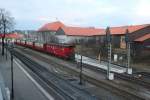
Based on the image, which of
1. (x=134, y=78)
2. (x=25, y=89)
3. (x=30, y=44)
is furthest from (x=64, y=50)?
(x=30, y=44)

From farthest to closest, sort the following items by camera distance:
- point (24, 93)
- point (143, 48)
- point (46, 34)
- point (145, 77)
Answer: point (46, 34) → point (143, 48) → point (145, 77) → point (24, 93)

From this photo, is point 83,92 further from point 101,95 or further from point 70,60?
point 70,60

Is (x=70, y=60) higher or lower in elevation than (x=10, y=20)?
lower

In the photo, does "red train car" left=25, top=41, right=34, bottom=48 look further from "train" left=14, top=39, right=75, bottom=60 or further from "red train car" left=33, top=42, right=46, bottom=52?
"train" left=14, top=39, right=75, bottom=60

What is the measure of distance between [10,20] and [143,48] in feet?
123

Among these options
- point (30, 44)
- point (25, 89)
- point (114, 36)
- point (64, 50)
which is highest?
point (114, 36)

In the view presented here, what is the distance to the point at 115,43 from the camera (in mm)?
59719

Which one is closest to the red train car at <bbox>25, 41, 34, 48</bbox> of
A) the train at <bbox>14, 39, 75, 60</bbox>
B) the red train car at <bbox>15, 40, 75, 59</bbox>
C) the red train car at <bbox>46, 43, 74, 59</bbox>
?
the train at <bbox>14, 39, 75, 60</bbox>

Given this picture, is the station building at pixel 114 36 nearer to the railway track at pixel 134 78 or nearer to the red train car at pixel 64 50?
the red train car at pixel 64 50

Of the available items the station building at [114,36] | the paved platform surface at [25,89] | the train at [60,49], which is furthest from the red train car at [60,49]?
the paved platform surface at [25,89]

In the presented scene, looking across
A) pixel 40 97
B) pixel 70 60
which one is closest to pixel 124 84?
pixel 40 97

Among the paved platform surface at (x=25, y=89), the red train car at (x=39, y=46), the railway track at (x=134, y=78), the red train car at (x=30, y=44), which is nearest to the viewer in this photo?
the paved platform surface at (x=25, y=89)

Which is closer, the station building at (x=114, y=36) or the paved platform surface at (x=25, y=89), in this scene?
the paved platform surface at (x=25, y=89)

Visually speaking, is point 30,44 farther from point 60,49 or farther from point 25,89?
point 25,89
